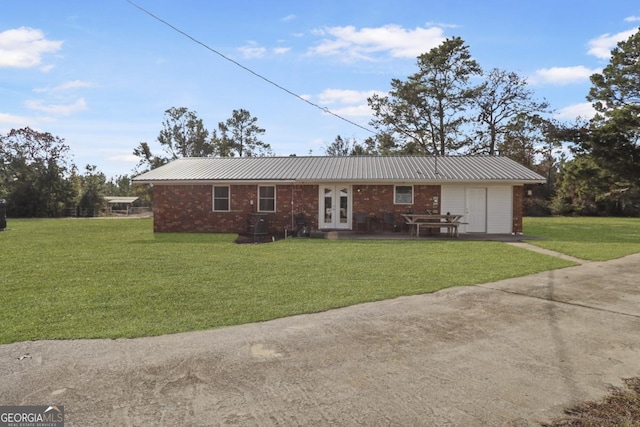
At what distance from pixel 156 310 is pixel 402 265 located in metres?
5.31

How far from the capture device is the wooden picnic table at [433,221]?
50.5 feet

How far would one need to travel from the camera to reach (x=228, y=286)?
673 centimetres

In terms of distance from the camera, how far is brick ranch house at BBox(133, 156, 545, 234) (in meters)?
17.1

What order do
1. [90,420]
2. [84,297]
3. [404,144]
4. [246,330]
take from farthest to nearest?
[404,144]
[84,297]
[246,330]
[90,420]

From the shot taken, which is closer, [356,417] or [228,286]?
[356,417]

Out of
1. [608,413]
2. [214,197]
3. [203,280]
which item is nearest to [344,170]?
[214,197]

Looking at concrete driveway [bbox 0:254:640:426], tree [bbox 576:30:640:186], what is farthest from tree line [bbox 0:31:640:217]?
concrete driveway [bbox 0:254:640:426]

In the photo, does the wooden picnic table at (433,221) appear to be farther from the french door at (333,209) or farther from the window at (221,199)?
the window at (221,199)

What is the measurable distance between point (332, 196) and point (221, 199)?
4.85 m

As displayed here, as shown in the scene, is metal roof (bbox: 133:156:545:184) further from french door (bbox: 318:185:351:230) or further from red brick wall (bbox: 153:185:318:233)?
french door (bbox: 318:185:351:230)

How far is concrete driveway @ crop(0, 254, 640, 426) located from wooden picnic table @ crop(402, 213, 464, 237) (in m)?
10.1

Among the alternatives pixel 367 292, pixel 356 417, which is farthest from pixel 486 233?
pixel 356 417

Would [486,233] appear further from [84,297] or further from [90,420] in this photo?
[90,420]

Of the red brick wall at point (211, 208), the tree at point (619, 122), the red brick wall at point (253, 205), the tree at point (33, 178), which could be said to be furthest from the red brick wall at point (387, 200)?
the tree at point (33, 178)
